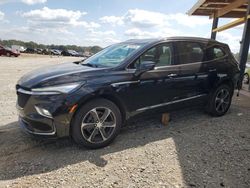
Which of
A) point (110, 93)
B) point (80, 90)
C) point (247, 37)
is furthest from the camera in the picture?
point (247, 37)

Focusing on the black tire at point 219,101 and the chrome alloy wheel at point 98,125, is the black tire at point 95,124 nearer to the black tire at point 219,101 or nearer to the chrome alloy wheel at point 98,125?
the chrome alloy wheel at point 98,125

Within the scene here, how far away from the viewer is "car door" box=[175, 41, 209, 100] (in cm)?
455

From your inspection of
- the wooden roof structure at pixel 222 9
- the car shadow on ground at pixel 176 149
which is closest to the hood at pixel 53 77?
the car shadow on ground at pixel 176 149

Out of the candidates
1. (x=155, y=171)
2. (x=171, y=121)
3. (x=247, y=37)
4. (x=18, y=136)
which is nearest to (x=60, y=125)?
(x=18, y=136)

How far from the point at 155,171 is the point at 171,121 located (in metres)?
2.05

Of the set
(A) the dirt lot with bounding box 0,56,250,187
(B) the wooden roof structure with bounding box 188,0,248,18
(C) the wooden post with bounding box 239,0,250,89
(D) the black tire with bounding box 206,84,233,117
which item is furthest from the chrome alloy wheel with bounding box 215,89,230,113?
(B) the wooden roof structure with bounding box 188,0,248,18

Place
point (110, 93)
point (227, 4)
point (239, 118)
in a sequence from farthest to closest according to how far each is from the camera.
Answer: point (227, 4) < point (239, 118) < point (110, 93)

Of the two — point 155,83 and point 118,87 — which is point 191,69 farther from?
point 118,87

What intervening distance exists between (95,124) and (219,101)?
316 centimetres

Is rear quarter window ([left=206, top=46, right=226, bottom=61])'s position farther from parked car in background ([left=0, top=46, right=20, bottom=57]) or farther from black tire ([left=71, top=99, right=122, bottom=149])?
parked car in background ([left=0, top=46, right=20, bottom=57])

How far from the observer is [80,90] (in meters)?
3.38

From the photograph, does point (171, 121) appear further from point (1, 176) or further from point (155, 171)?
point (1, 176)

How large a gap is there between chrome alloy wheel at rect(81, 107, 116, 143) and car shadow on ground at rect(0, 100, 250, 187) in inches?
8.2

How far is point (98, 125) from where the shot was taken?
3.65 metres
